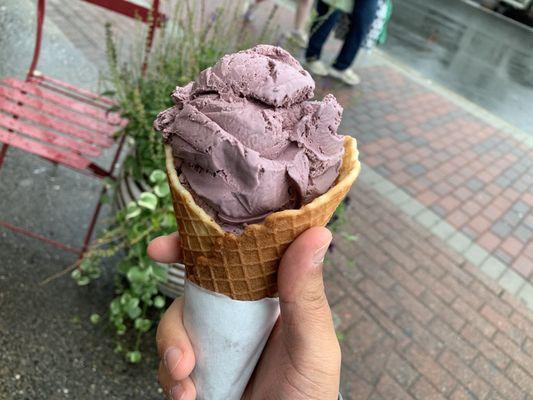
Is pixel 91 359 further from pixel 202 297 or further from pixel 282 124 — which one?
pixel 282 124

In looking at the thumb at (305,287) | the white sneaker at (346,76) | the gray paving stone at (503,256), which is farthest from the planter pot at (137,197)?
the white sneaker at (346,76)

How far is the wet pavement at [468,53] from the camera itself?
26.8ft

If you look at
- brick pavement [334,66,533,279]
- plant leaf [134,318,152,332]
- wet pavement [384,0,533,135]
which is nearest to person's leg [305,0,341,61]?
brick pavement [334,66,533,279]

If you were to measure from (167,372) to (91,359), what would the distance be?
1.11 m

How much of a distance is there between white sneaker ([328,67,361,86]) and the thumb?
5321 millimetres

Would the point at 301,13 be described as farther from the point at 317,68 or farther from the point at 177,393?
the point at 177,393

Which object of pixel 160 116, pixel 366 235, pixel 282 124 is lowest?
pixel 366 235

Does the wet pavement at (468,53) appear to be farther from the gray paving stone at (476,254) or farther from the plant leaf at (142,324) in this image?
the plant leaf at (142,324)

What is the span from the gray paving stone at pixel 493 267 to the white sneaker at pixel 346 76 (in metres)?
3.21

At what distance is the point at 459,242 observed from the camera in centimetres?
446

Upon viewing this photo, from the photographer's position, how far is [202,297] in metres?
1.59

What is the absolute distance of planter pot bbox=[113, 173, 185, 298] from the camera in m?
2.64

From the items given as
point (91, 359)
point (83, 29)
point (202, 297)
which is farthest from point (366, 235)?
point (83, 29)

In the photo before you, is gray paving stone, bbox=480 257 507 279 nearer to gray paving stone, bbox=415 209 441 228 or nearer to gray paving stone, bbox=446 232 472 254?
gray paving stone, bbox=446 232 472 254
